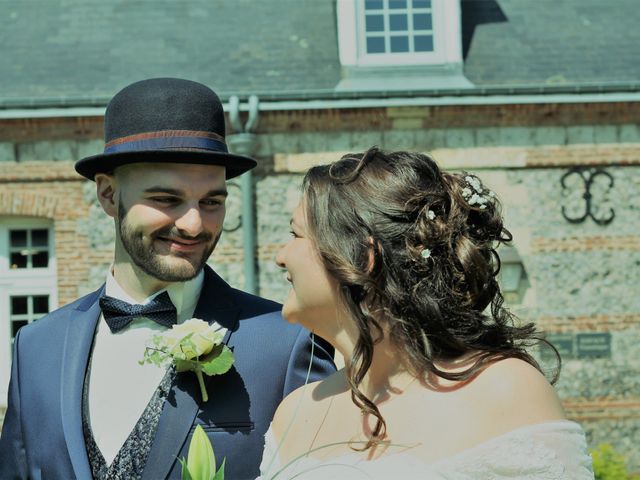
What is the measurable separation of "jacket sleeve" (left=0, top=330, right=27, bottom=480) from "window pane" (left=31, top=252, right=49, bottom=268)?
7.88 meters

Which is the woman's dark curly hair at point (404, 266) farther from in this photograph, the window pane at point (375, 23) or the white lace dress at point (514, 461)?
the window pane at point (375, 23)

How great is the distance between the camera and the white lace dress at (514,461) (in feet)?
7.64

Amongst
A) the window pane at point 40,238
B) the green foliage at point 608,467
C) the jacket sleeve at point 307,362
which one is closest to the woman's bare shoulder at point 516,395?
the jacket sleeve at point 307,362

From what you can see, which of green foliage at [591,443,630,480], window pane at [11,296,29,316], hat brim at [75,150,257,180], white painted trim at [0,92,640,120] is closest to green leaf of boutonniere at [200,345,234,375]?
hat brim at [75,150,257,180]

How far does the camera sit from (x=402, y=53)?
1116cm

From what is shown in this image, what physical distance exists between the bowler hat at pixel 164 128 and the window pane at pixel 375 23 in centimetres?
833

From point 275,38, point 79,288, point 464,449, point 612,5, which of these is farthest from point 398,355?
point 612,5

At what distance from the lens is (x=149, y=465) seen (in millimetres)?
2938

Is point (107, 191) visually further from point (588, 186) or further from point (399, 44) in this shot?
point (399, 44)

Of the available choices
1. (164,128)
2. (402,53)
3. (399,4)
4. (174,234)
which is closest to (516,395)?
(174,234)

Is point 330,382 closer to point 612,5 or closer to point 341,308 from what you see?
point 341,308

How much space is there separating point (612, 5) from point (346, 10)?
329 cm

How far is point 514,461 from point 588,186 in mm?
8803

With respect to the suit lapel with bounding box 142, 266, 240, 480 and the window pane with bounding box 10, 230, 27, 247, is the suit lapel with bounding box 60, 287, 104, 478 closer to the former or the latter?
the suit lapel with bounding box 142, 266, 240, 480
